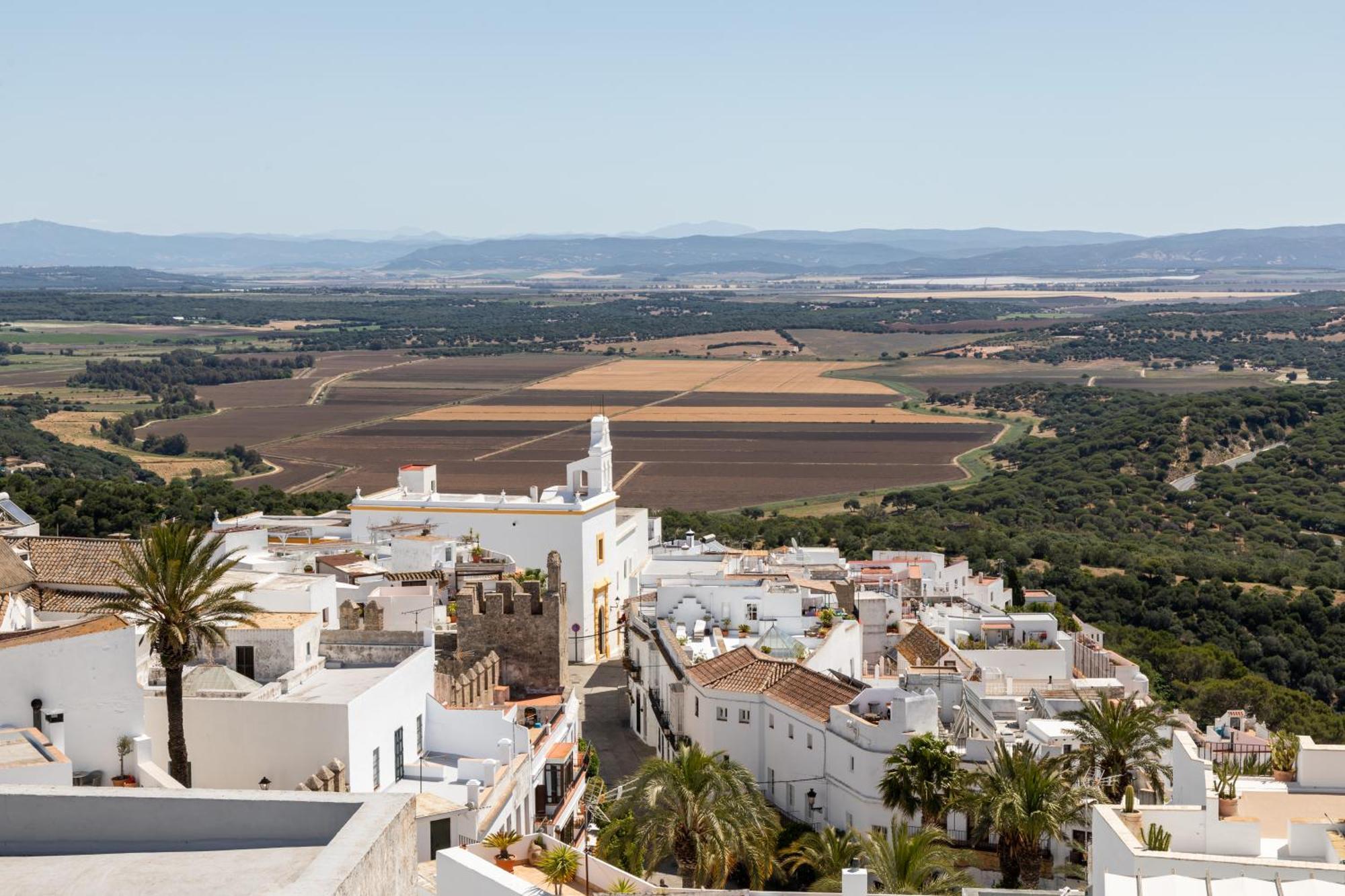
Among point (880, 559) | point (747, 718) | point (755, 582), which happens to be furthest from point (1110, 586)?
point (747, 718)

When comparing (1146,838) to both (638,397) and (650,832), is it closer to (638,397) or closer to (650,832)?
(650,832)

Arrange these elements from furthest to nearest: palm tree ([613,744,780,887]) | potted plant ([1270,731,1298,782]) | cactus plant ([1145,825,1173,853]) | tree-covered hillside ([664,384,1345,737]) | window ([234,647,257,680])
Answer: tree-covered hillside ([664,384,1345,737]) → window ([234,647,257,680]) → palm tree ([613,744,780,887]) → potted plant ([1270,731,1298,782]) → cactus plant ([1145,825,1173,853])

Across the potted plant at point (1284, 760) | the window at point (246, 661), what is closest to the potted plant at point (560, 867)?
the potted plant at point (1284, 760)

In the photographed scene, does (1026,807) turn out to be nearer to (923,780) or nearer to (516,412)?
(923,780)

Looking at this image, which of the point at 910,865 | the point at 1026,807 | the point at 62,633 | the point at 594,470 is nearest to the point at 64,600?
the point at 62,633

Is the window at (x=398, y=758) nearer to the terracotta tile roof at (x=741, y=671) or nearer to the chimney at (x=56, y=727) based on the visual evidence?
the chimney at (x=56, y=727)

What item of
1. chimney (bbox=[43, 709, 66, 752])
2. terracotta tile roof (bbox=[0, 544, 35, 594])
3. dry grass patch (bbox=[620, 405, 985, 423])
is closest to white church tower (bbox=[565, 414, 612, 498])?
terracotta tile roof (bbox=[0, 544, 35, 594])

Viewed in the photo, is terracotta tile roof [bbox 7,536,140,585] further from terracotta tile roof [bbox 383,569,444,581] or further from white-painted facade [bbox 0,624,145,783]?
white-painted facade [bbox 0,624,145,783]
